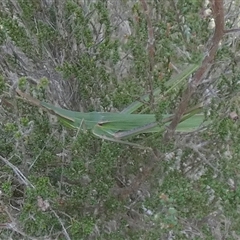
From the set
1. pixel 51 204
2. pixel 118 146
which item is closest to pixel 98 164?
pixel 118 146

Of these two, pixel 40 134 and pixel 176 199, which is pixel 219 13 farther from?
pixel 40 134

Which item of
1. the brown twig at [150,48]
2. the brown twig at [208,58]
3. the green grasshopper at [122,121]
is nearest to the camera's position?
the brown twig at [208,58]

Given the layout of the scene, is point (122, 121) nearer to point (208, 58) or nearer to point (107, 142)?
point (107, 142)

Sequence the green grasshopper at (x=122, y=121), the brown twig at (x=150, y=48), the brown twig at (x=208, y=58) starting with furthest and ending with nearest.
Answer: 1. the green grasshopper at (x=122, y=121)
2. the brown twig at (x=150, y=48)
3. the brown twig at (x=208, y=58)

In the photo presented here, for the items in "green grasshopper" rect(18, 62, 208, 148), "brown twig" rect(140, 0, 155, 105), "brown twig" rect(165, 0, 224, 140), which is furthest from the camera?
"green grasshopper" rect(18, 62, 208, 148)

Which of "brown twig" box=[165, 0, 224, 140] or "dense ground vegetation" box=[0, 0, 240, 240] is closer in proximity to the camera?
"brown twig" box=[165, 0, 224, 140]

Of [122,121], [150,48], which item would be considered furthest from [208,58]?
[122,121]
